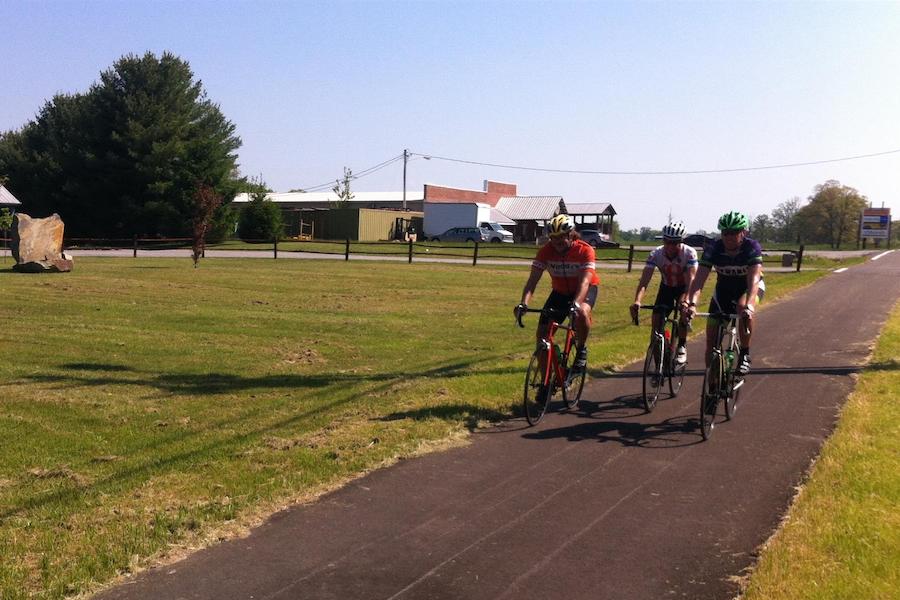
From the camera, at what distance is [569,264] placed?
861 cm

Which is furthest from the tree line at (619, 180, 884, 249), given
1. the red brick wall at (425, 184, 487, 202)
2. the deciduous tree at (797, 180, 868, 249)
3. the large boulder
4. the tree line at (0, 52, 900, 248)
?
the large boulder

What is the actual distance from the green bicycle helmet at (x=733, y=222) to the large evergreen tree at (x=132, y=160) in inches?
2043

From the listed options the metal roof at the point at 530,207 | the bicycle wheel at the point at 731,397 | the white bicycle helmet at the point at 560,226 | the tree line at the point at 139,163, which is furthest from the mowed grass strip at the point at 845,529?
the metal roof at the point at 530,207

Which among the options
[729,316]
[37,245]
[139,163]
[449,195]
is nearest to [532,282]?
[729,316]

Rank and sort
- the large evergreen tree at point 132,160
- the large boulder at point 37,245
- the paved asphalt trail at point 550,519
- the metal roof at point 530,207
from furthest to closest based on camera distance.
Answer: the metal roof at point 530,207
the large evergreen tree at point 132,160
the large boulder at point 37,245
the paved asphalt trail at point 550,519

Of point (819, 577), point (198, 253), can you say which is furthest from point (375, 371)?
point (198, 253)

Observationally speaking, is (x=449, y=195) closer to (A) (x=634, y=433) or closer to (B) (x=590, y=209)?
(B) (x=590, y=209)

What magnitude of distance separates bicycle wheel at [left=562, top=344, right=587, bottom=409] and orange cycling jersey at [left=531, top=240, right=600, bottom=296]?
74 centimetres

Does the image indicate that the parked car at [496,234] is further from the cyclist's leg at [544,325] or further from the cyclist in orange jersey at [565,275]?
the cyclist's leg at [544,325]

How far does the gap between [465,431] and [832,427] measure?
3.42 metres

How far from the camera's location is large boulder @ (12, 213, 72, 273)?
25656mm

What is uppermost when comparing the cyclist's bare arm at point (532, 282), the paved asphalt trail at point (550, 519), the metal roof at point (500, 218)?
the metal roof at point (500, 218)

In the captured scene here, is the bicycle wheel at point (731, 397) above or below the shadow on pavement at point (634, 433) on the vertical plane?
above

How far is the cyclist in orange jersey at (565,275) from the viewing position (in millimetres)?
8453
